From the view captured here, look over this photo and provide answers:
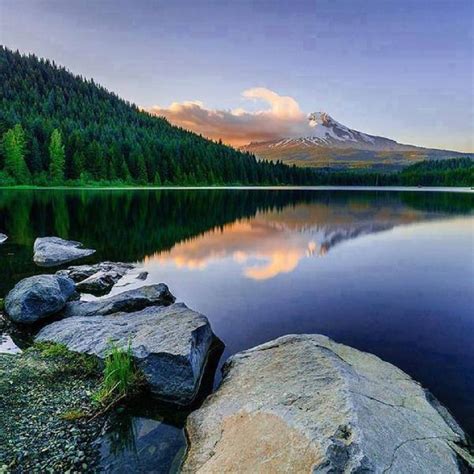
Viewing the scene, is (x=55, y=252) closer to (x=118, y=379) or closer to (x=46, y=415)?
(x=118, y=379)

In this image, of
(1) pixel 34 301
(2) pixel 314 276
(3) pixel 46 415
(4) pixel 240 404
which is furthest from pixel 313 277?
(3) pixel 46 415

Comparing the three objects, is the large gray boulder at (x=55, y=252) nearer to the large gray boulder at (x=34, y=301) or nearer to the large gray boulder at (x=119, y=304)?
the large gray boulder at (x=34, y=301)

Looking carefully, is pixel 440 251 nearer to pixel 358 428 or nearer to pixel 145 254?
pixel 145 254

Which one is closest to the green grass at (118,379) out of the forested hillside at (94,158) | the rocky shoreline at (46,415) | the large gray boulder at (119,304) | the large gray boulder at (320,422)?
the rocky shoreline at (46,415)

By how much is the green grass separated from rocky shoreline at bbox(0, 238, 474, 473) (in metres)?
0.24

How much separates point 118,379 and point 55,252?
18.7 meters

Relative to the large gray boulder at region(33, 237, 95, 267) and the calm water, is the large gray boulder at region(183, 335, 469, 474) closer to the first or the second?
the calm water

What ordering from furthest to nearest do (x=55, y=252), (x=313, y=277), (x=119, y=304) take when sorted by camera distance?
(x=55, y=252)
(x=313, y=277)
(x=119, y=304)

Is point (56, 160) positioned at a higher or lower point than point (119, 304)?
higher

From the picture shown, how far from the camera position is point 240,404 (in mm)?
8672

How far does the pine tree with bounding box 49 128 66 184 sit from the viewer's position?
114006 mm

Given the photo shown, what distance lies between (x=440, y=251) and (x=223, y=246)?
18.1 metres

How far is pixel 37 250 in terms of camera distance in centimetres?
2666

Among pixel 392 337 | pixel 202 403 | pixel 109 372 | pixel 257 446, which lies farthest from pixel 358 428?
pixel 392 337
